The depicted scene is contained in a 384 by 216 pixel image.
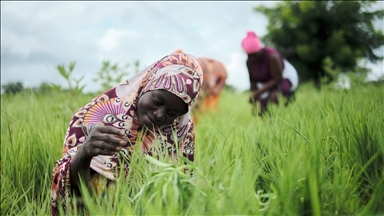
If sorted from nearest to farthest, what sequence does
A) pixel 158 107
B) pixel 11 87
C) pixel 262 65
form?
pixel 158 107
pixel 11 87
pixel 262 65

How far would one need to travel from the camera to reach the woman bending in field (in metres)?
1.84

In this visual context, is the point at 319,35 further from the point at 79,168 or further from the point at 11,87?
the point at 79,168

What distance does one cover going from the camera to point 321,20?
862 cm

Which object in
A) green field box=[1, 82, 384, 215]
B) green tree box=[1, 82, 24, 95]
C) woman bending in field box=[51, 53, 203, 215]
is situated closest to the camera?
green field box=[1, 82, 384, 215]

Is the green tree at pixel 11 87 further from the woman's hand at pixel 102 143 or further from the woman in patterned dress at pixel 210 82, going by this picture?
the woman's hand at pixel 102 143

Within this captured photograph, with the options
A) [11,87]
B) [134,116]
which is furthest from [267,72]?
[134,116]

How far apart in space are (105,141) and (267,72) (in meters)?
4.04

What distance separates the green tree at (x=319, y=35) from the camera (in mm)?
6801

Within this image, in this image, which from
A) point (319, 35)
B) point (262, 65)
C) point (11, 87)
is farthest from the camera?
point (319, 35)

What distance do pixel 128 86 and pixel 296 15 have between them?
7910mm

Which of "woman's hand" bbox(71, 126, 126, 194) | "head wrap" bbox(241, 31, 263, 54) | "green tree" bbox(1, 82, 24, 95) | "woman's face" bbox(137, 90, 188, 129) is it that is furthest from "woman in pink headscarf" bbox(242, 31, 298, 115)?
"woman's hand" bbox(71, 126, 126, 194)

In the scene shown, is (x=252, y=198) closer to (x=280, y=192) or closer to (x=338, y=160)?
(x=280, y=192)

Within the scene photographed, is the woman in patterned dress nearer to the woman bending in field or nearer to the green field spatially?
the green field

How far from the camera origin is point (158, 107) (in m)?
1.86
